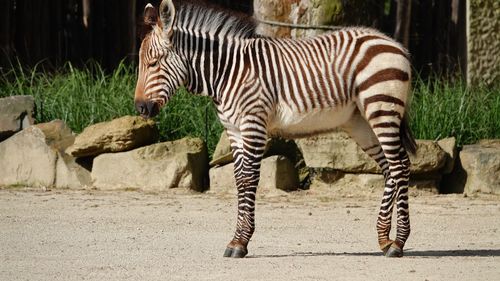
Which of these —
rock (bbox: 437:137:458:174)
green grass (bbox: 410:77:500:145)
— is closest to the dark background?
green grass (bbox: 410:77:500:145)

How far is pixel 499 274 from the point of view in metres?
7.64

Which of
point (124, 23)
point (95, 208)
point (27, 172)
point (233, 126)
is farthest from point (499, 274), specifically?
point (124, 23)

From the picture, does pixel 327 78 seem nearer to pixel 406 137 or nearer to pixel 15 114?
pixel 406 137

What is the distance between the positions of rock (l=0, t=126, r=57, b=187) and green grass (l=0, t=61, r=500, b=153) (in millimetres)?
839

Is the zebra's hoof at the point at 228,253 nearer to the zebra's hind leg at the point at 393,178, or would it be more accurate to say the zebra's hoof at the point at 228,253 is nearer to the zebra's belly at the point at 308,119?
the zebra's belly at the point at 308,119

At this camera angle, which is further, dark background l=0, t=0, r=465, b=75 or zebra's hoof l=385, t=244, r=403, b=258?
dark background l=0, t=0, r=465, b=75

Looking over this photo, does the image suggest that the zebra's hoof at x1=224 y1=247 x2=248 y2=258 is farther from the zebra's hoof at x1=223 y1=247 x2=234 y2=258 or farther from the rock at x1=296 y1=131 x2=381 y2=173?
the rock at x1=296 y1=131 x2=381 y2=173

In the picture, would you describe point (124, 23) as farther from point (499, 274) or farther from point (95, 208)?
point (499, 274)

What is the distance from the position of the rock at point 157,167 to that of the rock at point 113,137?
0.34ft

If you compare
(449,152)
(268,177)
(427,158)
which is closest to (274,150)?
(268,177)

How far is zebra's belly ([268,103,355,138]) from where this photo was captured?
28.9 ft

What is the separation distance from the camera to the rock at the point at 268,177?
477 inches

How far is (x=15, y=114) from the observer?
13.5 meters

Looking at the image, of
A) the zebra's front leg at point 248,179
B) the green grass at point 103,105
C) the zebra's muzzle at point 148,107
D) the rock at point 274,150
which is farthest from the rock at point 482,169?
the zebra's muzzle at point 148,107
